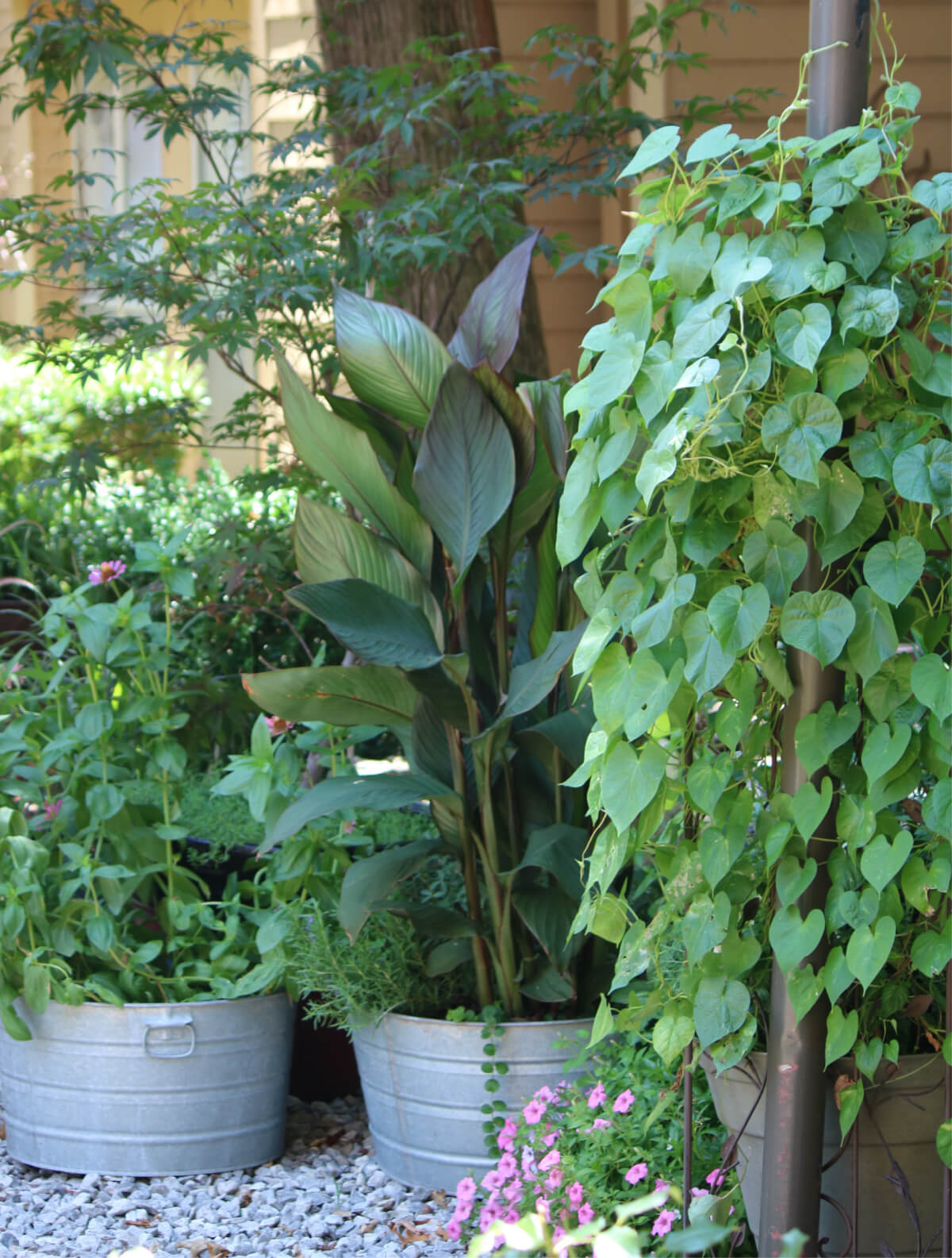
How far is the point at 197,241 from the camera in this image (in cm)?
283

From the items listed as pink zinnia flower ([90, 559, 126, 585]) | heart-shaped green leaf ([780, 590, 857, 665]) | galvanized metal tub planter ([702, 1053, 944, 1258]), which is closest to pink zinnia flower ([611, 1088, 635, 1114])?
galvanized metal tub planter ([702, 1053, 944, 1258])

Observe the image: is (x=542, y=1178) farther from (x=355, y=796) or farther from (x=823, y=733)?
(x=823, y=733)

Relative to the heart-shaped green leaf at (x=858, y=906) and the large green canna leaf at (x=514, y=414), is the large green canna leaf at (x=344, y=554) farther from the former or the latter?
the heart-shaped green leaf at (x=858, y=906)

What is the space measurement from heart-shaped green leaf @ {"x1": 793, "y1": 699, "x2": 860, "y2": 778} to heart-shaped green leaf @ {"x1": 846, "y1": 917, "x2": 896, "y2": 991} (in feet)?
0.54

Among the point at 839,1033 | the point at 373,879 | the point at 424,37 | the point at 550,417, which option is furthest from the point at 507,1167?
the point at 424,37

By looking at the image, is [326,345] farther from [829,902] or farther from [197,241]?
[829,902]

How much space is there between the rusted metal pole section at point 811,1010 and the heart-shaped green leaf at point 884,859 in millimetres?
76

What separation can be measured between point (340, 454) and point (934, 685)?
1.12m

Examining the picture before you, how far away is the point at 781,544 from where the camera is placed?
1267 millimetres

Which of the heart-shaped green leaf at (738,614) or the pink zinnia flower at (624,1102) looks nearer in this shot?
the heart-shaped green leaf at (738,614)

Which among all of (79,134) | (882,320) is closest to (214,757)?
(882,320)

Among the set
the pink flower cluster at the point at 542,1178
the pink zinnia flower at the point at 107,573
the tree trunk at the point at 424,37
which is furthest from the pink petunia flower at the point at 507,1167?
the tree trunk at the point at 424,37

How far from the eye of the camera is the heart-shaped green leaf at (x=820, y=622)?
123cm

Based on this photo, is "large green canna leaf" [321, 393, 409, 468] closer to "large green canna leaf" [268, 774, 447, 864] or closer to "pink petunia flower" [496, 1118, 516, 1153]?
"large green canna leaf" [268, 774, 447, 864]
